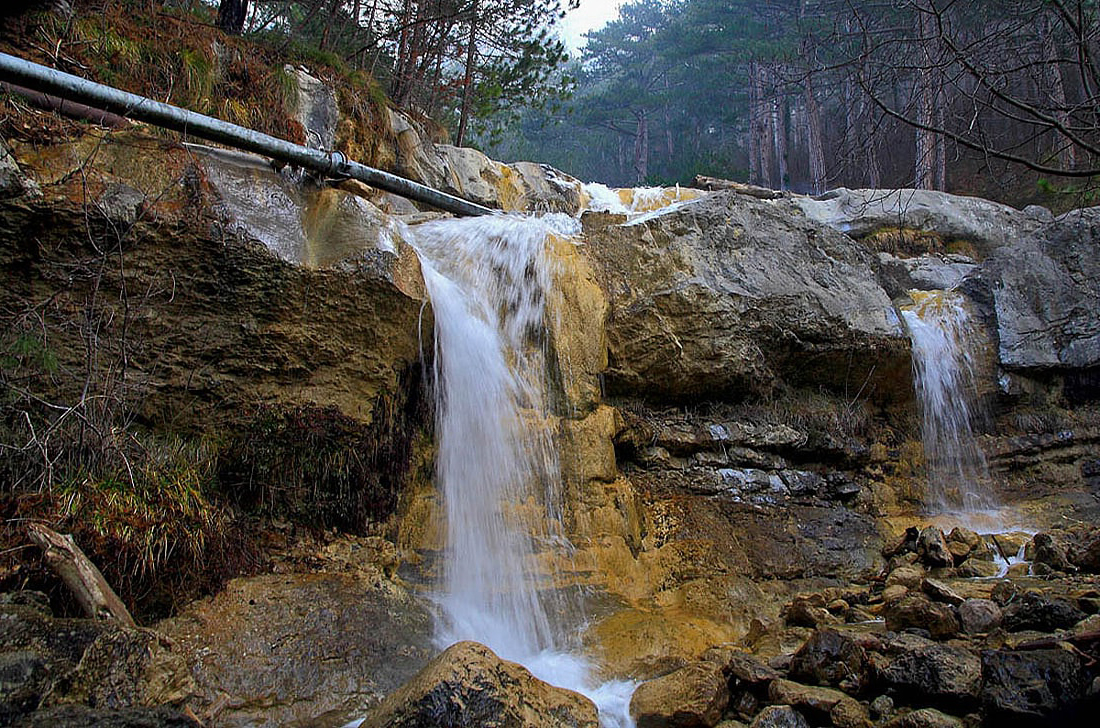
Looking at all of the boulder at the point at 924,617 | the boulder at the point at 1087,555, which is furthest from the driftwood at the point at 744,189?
the boulder at the point at 924,617

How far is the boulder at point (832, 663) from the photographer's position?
3.16 m

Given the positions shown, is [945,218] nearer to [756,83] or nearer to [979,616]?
[979,616]

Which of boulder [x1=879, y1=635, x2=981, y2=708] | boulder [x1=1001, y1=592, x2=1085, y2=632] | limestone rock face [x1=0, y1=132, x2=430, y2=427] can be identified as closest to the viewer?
boulder [x1=879, y1=635, x2=981, y2=708]

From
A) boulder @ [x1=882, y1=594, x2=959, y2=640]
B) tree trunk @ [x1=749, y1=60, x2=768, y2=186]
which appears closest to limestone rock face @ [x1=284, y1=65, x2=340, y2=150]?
boulder @ [x1=882, y1=594, x2=959, y2=640]

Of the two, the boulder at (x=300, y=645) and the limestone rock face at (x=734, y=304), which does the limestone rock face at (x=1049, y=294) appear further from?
the boulder at (x=300, y=645)

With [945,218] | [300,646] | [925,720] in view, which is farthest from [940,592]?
[945,218]

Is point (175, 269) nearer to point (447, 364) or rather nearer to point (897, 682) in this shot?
point (447, 364)

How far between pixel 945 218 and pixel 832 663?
35.2ft

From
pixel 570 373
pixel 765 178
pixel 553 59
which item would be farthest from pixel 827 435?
pixel 765 178

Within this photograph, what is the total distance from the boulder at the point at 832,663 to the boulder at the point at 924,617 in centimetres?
60

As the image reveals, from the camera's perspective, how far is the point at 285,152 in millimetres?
5133

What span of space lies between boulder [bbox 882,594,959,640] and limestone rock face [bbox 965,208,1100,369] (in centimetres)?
544

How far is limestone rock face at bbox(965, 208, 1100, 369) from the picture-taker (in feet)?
26.3

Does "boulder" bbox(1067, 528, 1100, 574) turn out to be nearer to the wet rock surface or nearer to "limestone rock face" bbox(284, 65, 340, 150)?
the wet rock surface
